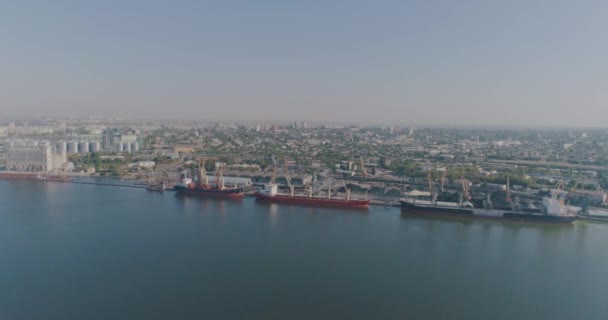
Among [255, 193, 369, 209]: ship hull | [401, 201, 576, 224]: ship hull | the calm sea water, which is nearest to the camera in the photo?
the calm sea water

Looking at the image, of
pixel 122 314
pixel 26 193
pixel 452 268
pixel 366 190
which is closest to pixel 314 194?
pixel 366 190

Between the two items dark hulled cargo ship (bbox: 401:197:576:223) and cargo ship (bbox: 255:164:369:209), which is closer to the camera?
dark hulled cargo ship (bbox: 401:197:576:223)

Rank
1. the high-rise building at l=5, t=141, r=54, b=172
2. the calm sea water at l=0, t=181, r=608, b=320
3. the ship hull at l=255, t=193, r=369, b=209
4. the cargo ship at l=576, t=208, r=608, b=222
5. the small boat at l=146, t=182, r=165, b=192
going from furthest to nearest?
1. the high-rise building at l=5, t=141, r=54, b=172
2. the small boat at l=146, t=182, r=165, b=192
3. the ship hull at l=255, t=193, r=369, b=209
4. the cargo ship at l=576, t=208, r=608, b=222
5. the calm sea water at l=0, t=181, r=608, b=320

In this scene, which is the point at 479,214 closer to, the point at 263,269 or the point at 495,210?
the point at 495,210

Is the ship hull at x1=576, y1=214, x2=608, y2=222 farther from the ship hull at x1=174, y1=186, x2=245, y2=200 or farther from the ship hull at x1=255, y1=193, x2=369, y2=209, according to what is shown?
the ship hull at x1=174, y1=186, x2=245, y2=200

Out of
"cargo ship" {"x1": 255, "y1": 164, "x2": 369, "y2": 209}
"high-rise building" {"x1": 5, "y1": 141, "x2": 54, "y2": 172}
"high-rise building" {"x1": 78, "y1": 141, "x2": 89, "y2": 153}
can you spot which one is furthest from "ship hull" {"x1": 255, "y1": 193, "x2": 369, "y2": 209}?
"high-rise building" {"x1": 78, "y1": 141, "x2": 89, "y2": 153}

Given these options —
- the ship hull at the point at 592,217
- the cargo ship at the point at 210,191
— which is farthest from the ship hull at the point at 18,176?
the ship hull at the point at 592,217
